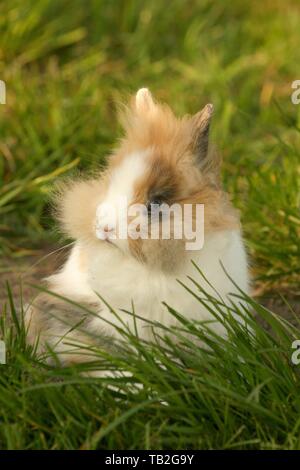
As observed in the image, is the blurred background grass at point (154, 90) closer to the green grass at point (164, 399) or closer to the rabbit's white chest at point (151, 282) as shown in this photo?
the rabbit's white chest at point (151, 282)

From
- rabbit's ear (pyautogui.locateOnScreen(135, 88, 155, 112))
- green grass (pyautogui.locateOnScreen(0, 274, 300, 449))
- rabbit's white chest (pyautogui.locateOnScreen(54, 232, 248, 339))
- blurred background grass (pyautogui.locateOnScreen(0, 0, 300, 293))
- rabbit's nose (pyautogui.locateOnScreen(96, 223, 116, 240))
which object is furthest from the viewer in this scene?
blurred background grass (pyautogui.locateOnScreen(0, 0, 300, 293))

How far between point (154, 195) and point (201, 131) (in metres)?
0.30

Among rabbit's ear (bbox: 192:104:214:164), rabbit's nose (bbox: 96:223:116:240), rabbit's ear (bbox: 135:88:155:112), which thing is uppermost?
rabbit's ear (bbox: 135:88:155:112)

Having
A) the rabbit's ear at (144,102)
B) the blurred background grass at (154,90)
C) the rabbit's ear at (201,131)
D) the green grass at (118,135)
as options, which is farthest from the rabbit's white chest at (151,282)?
the blurred background grass at (154,90)

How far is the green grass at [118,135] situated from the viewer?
300cm

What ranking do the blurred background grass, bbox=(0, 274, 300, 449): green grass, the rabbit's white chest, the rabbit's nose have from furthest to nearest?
1. the blurred background grass
2. the rabbit's white chest
3. the rabbit's nose
4. bbox=(0, 274, 300, 449): green grass

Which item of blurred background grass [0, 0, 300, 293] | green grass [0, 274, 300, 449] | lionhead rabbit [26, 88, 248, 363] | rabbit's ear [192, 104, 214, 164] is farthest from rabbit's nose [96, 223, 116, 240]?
blurred background grass [0, 0, 300, 293]

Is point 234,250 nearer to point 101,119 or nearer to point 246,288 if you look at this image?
point 246,288

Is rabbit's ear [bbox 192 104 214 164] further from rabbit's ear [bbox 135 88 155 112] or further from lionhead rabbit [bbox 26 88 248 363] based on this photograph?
rabbit's ear [bbox 135 88 155 112]

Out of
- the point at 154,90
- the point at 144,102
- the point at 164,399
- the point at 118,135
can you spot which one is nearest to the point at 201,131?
the point at 144,102

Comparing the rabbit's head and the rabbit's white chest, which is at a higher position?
the rabbit's head

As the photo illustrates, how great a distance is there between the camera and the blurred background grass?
4656 millimetres

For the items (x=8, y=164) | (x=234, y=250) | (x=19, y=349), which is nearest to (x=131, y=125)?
(x=234, y=250)

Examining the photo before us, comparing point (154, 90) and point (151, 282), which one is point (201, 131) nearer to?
point (151, 282)
